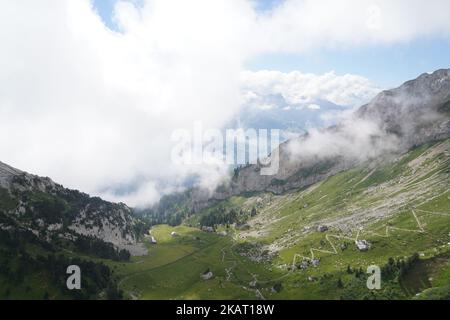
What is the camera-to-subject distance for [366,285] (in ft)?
638
